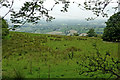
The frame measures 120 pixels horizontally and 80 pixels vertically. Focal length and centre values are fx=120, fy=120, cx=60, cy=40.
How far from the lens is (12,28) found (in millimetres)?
2789

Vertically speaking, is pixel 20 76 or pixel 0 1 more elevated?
pixel 0 1

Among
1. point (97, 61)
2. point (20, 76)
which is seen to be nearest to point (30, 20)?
point (97, 61)

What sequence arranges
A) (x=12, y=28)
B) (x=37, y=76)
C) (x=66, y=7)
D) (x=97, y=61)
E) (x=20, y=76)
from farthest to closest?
(x=37, y=76), (x=20, y=76), (x=97, y=61), (x=66, y=7), (x=12, y=28)

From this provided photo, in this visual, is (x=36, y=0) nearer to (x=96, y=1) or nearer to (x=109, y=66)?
(x=96, y=1)

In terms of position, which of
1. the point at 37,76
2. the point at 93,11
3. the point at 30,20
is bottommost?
the point at 37,76

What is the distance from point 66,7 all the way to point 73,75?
6.16 meters

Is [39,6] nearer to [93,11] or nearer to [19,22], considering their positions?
[19,22]

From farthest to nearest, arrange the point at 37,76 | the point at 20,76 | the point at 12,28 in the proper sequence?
1. the point at 37,76
2. the point at 20,76
3. the point at 12,28

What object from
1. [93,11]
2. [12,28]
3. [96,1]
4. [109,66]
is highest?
[96,1]

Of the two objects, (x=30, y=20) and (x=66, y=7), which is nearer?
(x=30, y=20)

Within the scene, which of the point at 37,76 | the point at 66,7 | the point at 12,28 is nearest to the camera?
the point at 12,28

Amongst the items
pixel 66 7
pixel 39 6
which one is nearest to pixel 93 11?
pixel 66 7

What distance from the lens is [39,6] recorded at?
292cm

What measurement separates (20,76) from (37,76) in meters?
1.25
